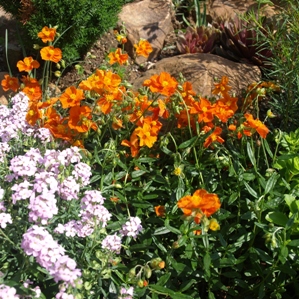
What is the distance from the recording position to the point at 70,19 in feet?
12.4

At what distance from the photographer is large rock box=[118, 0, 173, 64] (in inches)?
175

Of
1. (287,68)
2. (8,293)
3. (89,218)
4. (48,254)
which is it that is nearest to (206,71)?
(287,68)

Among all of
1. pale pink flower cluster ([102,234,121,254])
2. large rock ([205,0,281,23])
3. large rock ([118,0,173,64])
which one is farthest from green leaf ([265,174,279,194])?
large rock ([205,0,281,23])

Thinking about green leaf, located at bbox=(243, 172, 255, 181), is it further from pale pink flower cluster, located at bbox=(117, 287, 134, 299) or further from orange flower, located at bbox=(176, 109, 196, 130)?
pale pink flower cluster, located at bbox=(117, 287, 134, 299)

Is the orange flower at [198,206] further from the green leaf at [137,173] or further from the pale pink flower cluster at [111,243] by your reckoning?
the green leaf at [137,173]

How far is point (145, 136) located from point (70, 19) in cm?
141

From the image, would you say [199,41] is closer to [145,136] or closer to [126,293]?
[145,136]

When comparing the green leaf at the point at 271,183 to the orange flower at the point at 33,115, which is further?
the orange flower at the point at 33,115

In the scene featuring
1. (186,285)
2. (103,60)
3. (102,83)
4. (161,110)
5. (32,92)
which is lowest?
(103,60)

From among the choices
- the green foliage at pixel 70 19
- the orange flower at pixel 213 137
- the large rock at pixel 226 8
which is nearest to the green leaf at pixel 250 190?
the orange flower at pixel 213 137

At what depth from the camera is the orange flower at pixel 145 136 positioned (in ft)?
9.04

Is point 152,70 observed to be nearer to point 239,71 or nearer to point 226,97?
point 239,71

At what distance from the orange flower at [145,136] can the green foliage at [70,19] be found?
3.90ft

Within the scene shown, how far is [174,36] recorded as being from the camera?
4637mm
